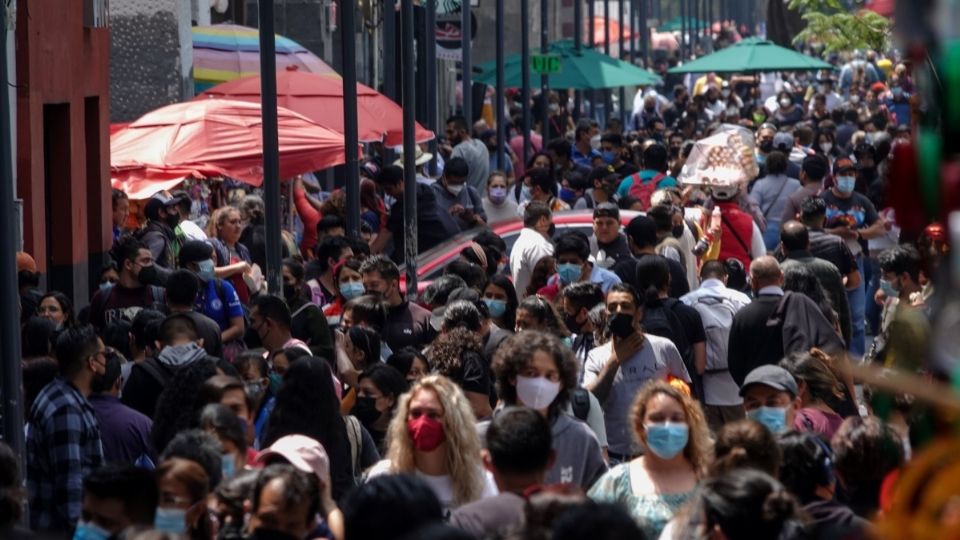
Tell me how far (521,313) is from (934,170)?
7286mm

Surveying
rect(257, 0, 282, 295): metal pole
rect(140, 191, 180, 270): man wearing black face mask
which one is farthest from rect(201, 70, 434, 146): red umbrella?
rect(257, 0, 282, 295): metal pole

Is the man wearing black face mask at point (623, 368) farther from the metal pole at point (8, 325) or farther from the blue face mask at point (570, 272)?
the metal pole at point (8, 325)

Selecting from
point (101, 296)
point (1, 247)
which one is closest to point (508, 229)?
point (101, 296)

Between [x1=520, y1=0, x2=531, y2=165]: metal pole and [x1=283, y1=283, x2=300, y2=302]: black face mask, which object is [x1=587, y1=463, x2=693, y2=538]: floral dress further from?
[x1=520, y1=0, x2=531, y2=165]: metal pole

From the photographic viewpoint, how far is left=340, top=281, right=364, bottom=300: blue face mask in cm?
1177

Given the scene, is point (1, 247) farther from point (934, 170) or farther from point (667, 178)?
→ point (667, 178)

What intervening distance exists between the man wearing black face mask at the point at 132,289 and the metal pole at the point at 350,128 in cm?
337

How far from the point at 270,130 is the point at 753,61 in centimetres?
2723

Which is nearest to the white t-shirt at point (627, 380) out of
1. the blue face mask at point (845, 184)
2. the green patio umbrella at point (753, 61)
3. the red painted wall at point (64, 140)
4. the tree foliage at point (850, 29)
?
the red painted wall at point (64, 140)

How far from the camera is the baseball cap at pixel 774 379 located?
323 inches

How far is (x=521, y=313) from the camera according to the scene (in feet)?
32.9

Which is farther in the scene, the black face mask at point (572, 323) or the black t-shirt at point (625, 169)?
the black t-shirt at point (625, 169)

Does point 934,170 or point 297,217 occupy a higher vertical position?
point 934,170

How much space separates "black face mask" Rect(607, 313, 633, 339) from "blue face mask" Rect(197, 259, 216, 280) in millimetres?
3166
